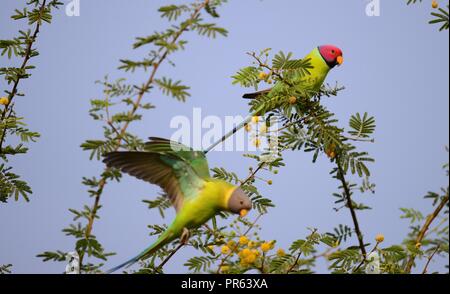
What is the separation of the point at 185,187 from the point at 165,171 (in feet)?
0.21

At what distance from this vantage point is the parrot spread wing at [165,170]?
1159mm

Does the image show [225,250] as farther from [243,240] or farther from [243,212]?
[243,212]

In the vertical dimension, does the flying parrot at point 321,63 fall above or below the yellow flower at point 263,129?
above

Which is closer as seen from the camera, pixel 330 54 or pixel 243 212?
pixel 243 212

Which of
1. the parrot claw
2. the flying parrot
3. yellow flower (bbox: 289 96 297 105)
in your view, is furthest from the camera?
the flying parrot

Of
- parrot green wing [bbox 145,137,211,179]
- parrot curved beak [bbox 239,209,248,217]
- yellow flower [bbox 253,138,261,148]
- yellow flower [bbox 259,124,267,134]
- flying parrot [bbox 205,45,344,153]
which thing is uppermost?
flying parrot [bbox 205,45,344,153]

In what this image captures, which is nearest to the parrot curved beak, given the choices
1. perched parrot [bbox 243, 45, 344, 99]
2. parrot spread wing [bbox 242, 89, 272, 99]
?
parrot spread wing [bbox 242, 89, 272, 99]

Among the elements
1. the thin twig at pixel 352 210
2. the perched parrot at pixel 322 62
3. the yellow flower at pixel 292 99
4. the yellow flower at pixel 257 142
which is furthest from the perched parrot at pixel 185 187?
the perched parrot at pixel 322 62

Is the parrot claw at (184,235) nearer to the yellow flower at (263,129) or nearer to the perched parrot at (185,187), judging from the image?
the perched parrot at (185,187)

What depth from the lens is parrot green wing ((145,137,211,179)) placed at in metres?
1.26

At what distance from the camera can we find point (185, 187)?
126 cm

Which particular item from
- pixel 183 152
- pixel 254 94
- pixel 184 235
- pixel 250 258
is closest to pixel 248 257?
pixel 250 258

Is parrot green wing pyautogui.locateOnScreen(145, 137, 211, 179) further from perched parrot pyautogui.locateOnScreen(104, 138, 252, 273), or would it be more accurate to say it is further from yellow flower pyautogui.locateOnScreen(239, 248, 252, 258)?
yellow flower pyautogui.locateOnScreen(239, 248, 252, 258)

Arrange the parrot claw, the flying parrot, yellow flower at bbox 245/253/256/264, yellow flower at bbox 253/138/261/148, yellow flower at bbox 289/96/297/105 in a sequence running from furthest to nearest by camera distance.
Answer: the flying parrot, yellow flower at bbox 289/96/297/105, yellow flower at bbox 253/138/261/148, yellow flower at bbox 245/253/256/264, the parrot claw
